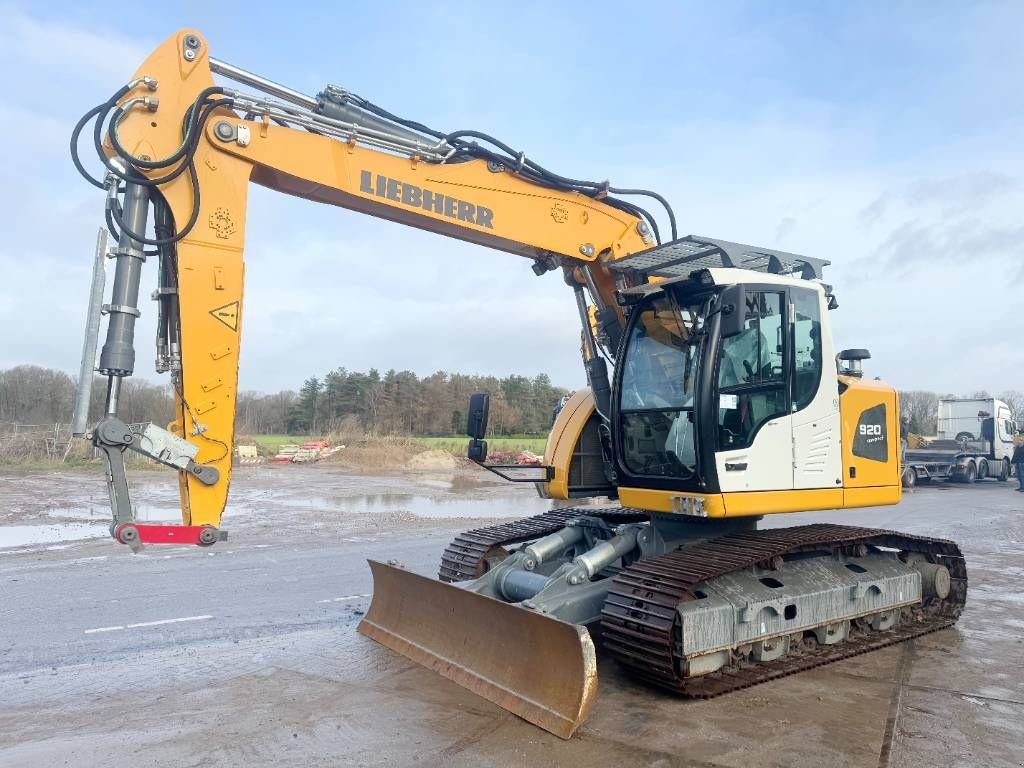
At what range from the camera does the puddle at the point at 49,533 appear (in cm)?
1208

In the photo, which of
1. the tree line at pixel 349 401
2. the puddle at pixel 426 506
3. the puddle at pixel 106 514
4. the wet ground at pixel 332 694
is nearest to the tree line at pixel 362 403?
the tree line at pixel 349 401

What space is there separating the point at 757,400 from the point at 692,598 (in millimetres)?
1553

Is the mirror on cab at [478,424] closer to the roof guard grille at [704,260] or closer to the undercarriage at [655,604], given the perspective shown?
the undercarriage at [655,604]

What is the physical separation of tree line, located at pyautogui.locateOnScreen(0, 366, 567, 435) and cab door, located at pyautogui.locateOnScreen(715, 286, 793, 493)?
19777 mm

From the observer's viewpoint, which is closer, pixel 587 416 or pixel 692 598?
pixel 692 598

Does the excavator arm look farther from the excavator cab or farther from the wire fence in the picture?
the wire fence

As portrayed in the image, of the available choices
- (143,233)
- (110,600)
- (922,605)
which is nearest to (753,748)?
(922,605)

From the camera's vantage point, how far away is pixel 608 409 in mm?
7004

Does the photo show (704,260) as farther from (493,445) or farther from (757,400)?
(493,445)

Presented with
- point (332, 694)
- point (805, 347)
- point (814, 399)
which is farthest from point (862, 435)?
point (332, 694)

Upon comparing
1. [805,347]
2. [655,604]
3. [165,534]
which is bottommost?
[655,604]

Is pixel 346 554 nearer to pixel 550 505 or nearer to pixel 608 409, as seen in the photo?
pixel 608 409

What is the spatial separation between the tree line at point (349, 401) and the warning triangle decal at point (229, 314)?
20.8m

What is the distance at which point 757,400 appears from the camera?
600 centimetres
